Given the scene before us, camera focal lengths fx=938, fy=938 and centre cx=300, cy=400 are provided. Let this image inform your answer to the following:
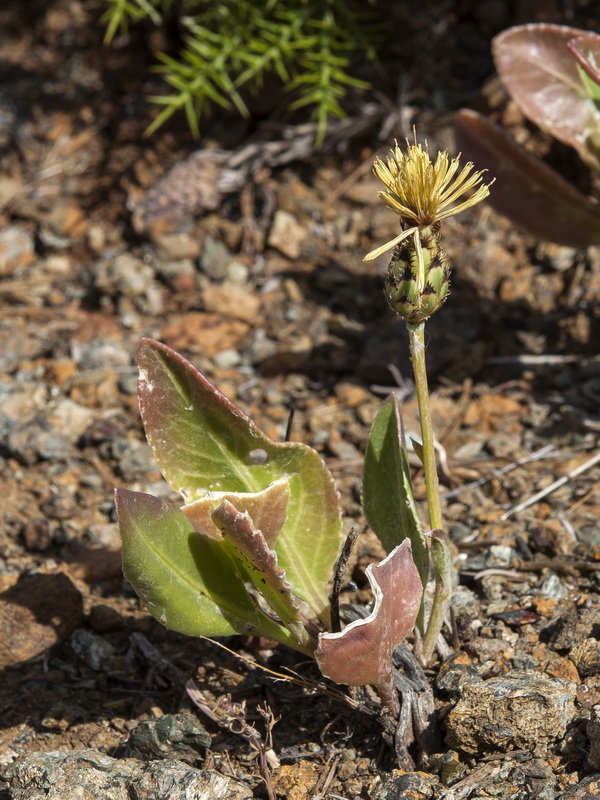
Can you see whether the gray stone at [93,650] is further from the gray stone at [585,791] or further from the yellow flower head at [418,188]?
the yellow flower head at [418,188]

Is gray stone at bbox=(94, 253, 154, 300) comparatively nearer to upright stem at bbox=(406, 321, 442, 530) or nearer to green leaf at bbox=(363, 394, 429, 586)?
green leaf at bbox=(363, 394, 429, 586)

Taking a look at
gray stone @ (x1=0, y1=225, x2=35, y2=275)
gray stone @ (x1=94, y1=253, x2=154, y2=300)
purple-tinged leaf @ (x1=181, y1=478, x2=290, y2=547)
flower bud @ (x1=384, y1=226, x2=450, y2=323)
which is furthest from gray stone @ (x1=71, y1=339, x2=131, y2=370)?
flower bud @ (x1=384, y1=226, x2=450, y2=323)

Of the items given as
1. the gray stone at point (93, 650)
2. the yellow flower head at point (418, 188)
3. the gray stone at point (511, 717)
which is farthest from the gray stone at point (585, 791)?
the gray stone at point (93, 650)

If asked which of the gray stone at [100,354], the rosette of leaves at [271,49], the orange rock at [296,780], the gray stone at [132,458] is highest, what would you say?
the rosette of leaves at [271,49]

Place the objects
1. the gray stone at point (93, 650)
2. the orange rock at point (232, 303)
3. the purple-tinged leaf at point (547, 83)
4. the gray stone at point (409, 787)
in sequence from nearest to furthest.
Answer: the gray stone at point (409, 787), the gray stone at point (93, 650), the purple-tinged leaf at point (547, 83), the orange rock at point (232, 303)

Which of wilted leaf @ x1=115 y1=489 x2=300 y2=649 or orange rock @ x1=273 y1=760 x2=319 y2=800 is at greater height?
wilted leaf @ x1=115 y1=489 x2=300 y2=649

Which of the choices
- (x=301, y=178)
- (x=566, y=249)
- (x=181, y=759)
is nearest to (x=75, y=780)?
(x=181, y=759)

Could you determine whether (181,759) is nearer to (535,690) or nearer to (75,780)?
(75,780)
